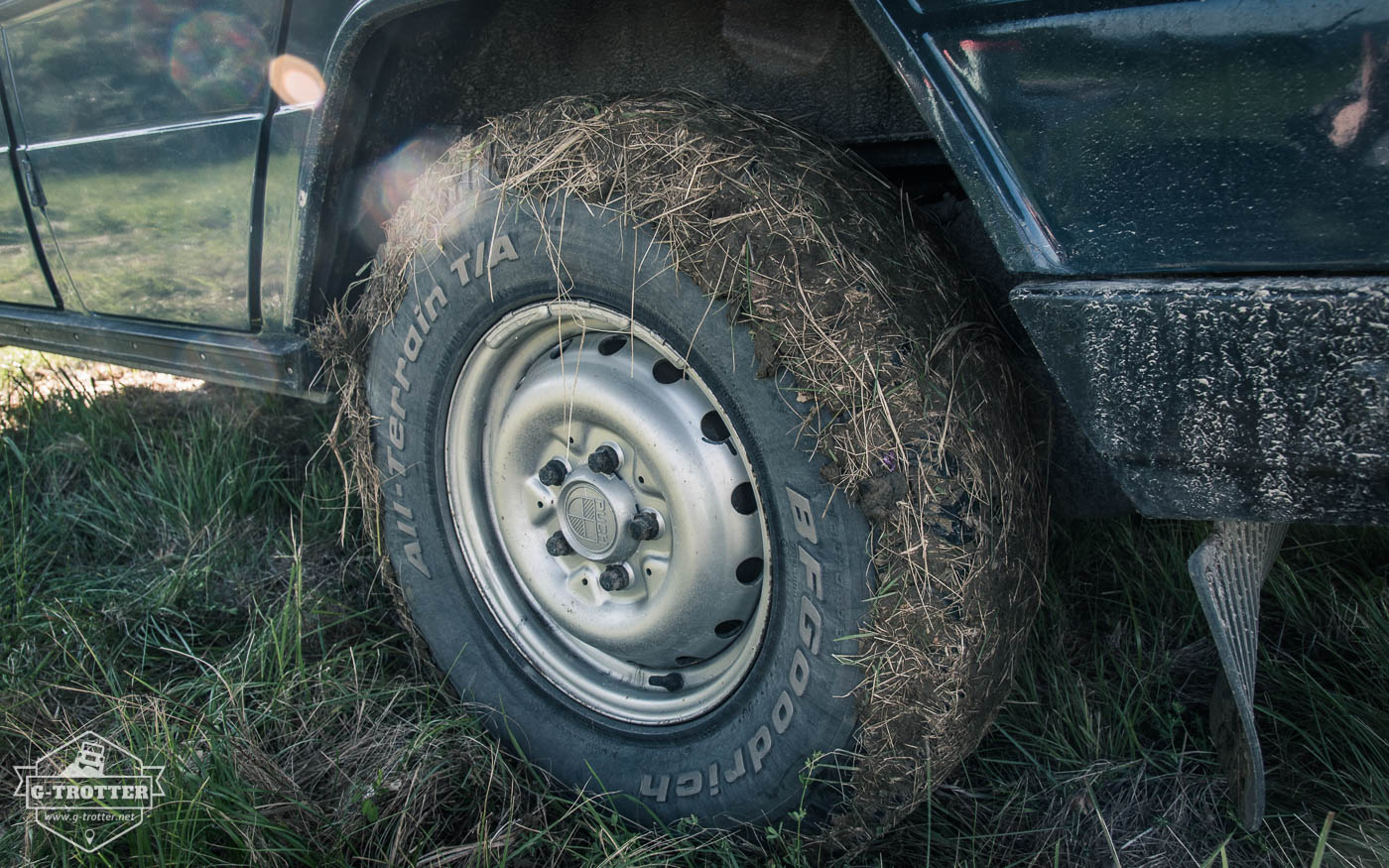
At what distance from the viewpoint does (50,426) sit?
3.18m

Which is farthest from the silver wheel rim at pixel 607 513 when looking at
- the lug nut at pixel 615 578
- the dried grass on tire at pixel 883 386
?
the dried grass on tire at pixel 883 386

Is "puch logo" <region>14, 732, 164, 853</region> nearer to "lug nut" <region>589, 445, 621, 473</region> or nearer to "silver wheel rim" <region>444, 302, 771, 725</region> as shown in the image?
"silver wheel rim" <region>444, 302, 771, 725</region>

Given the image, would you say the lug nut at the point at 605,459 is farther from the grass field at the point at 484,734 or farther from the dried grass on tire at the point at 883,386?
the grass field at the point at 484,734

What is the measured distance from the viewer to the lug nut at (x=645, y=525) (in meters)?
1.69

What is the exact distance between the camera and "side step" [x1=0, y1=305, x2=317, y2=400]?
210 centimetres

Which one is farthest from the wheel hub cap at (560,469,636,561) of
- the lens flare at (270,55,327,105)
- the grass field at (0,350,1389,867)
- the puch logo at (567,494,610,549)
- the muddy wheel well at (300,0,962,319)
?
the lens flare at (270,55,327,105)

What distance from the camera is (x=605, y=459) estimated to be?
67.7 inches

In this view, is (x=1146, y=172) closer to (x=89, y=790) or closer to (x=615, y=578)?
(x=615, y=578)

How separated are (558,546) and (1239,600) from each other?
3.89 feet

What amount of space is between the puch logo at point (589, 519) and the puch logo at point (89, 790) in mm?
821

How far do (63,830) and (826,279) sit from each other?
152 cm

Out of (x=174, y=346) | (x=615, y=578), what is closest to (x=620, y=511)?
(x=615, y=578)

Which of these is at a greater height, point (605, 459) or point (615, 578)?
point (605, 459)

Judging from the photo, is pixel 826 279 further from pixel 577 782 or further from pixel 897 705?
pixel 577 782
